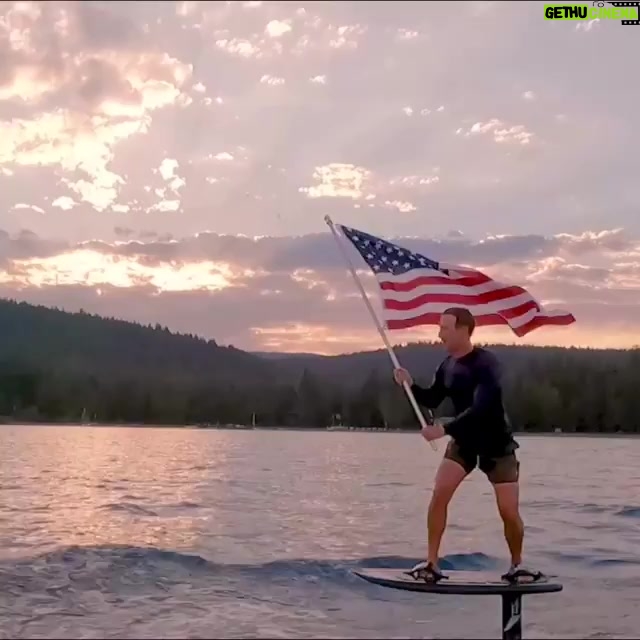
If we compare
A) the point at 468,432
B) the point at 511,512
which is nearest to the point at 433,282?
the point at 468,432

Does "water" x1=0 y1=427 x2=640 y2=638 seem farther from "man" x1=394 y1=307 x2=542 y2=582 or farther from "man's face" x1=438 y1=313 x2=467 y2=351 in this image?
"man's face" x1=438 y1=313 x2=467 y2=351

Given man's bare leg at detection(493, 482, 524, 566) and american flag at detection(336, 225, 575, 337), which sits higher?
american flag at detection(336, 225, 575, 337)

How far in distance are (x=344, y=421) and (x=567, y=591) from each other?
15429cm

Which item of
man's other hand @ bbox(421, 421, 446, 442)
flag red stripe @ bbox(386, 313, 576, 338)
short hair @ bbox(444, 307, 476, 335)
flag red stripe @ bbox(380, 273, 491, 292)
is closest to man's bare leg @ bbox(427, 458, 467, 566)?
man's other hand @ bbox(421, 421, 446, 442)

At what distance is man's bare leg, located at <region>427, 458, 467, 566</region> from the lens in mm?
9875

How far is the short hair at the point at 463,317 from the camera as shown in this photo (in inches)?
398

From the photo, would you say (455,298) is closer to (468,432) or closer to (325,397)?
(468,432)

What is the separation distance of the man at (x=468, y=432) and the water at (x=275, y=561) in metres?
0.98

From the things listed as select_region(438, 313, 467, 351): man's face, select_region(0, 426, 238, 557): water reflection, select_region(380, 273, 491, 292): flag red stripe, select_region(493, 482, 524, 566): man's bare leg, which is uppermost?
select_region(380, 273, 491, 292): flag red stripe

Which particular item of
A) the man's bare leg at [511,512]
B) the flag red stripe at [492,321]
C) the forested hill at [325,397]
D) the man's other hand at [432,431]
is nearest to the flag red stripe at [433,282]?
the flag red stripe at [492,321]

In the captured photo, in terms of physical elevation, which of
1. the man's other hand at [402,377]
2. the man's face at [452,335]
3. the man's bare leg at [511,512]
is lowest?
the man's bare leg at [511,512]

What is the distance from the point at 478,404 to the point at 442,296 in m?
1.39

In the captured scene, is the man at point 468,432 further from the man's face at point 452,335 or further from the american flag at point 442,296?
the american flag at point 442,296

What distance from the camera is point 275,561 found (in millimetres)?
14984
